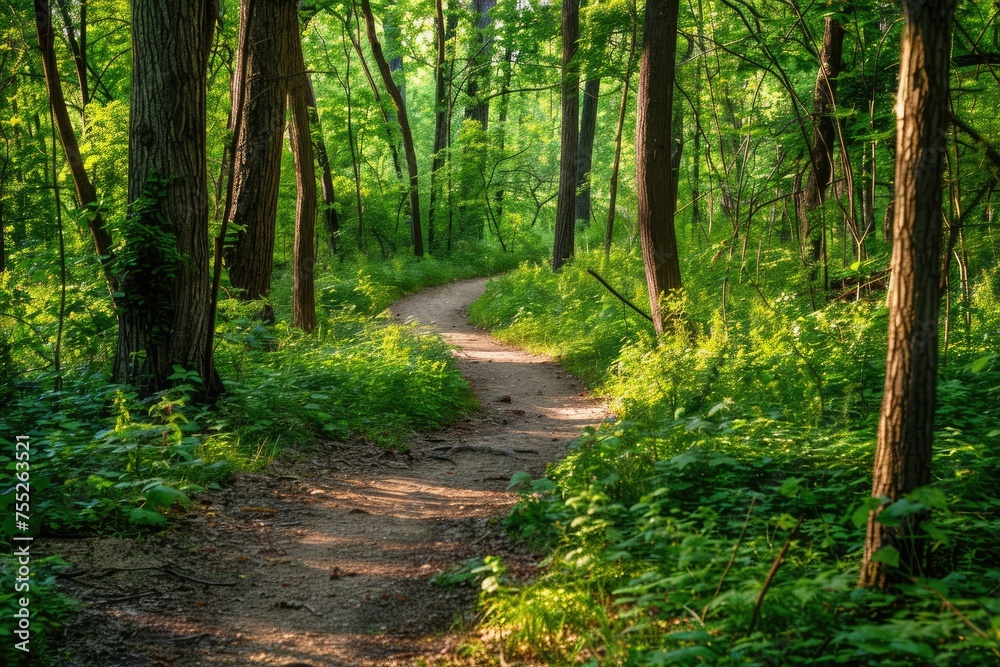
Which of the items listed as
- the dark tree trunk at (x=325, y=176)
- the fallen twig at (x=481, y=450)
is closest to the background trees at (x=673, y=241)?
the fallen twig at (x=481, y=450)

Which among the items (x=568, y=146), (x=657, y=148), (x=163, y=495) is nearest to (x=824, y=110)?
(x=657, y=148)

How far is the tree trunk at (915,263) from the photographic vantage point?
2543 millimetres

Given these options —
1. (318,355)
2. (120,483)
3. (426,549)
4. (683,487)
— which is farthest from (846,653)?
(318,355)

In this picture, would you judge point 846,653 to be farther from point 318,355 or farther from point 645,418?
point 318,355

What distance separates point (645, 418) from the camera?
6.00 meters

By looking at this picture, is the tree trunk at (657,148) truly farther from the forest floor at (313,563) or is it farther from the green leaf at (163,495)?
the green leaf at (163,495)

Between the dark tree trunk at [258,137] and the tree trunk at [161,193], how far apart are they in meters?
2.96

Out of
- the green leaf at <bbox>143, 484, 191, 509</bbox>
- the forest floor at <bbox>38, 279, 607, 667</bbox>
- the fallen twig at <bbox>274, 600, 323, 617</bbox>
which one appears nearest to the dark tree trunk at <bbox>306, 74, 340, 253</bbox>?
the forest floor at <bbox>38, 279, 607, 667</bbox>

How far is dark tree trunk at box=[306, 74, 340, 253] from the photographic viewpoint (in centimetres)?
1555

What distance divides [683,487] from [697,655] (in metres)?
1.65

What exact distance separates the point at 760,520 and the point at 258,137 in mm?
8063

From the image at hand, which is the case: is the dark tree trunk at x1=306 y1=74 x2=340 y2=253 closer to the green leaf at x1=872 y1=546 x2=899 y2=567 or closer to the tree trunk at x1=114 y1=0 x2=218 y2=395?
the tree trunk at x1=114 y1=0 x2=218 y2=395

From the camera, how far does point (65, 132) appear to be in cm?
715

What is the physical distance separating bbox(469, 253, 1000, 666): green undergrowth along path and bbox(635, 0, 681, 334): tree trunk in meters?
1.67
